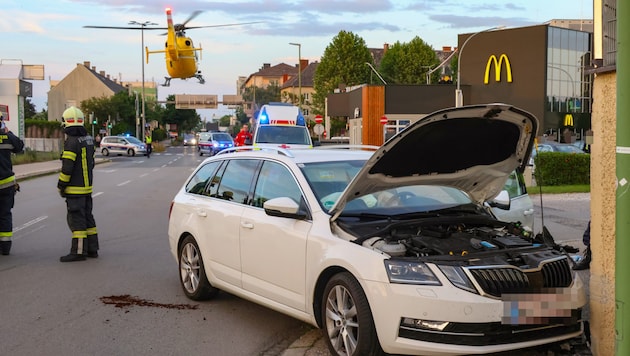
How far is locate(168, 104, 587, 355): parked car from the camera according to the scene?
421 cm

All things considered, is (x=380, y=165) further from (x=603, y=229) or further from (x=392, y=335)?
(x=603, y=229)

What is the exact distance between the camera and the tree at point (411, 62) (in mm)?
76812

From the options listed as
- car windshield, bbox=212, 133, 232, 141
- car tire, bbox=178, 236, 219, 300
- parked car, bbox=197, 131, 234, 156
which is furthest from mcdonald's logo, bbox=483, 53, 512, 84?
car tire, bbox=178, 236, 219, 300

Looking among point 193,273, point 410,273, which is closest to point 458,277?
point 410,273

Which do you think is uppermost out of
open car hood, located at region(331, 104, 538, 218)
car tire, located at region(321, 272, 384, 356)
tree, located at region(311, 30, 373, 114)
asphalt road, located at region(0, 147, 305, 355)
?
tree, located at region(311, 30, 373, 114)

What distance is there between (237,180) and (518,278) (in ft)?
9.87

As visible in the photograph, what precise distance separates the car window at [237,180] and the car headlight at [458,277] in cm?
239

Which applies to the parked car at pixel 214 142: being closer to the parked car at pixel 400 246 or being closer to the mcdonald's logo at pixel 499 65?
the mcdonald's logo at pixel 499 65

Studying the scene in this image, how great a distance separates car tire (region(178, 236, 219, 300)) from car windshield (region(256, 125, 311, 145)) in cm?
1726

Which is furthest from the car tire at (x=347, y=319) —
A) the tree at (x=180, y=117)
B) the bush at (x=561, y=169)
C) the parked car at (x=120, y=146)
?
the tree at (x=180, y=117)

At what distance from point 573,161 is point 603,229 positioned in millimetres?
17256

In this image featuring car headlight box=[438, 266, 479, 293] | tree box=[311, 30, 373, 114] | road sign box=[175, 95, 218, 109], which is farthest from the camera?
road sign box=[175, 95, 218, 109]

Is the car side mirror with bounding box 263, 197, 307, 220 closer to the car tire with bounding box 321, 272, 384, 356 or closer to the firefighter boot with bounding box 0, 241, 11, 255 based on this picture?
the car tire with bounding box 321, 272, 384, 356

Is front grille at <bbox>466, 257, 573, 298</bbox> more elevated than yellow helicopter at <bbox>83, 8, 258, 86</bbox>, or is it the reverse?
yellow helicopter at <bbox>83, 8, 258, 86</bbox>
